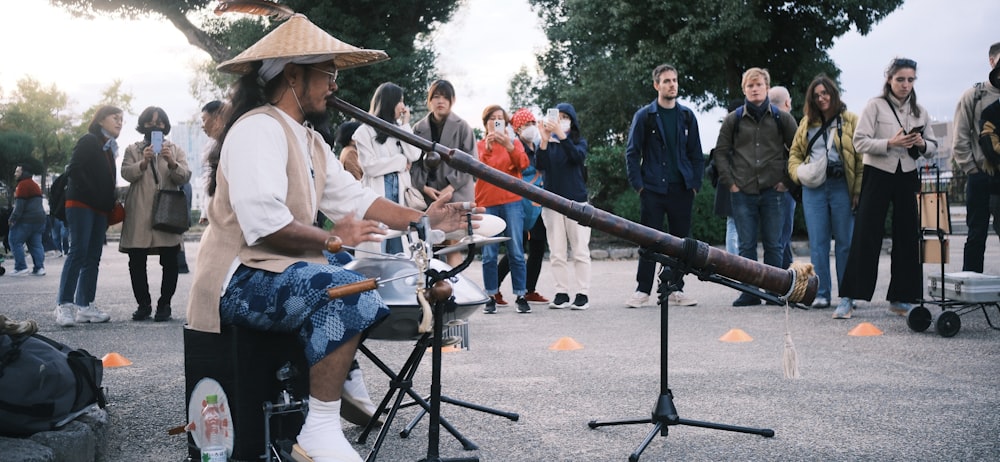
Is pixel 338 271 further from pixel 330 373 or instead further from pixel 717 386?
pixel 717 386

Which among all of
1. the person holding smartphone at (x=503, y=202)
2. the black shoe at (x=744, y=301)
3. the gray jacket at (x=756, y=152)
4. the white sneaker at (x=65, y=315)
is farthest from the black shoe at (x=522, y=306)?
the white sneaker at (x=65, y=315)

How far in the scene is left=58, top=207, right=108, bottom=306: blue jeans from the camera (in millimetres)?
8242

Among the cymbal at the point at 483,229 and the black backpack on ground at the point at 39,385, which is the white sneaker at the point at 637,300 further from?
the black backpack on ground at the point at 39,385

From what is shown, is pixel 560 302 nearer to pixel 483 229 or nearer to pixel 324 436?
pixel 483 229

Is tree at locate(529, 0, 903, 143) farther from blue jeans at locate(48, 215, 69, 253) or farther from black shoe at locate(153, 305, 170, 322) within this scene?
black shoe at locate(153, 305, 170, 322)

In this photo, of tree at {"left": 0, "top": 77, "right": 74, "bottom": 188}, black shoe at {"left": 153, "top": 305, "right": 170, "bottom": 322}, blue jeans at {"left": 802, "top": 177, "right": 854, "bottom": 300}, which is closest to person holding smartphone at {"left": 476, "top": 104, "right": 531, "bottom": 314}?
blue jeans at {"left": 802, "top": 177, "right": 854, "bottom": 300}

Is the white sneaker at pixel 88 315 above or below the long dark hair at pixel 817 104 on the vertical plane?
below

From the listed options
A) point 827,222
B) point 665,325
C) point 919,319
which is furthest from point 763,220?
point 665,325

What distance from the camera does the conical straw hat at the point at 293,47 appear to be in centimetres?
346

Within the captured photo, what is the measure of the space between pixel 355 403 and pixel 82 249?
16.7ft

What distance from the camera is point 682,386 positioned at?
5266mm

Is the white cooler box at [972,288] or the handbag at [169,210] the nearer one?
the white cooler box at [972,288]

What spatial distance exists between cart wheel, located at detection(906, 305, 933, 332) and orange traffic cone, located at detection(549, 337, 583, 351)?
2656 millimetres

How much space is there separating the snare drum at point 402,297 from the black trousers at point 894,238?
468cm
